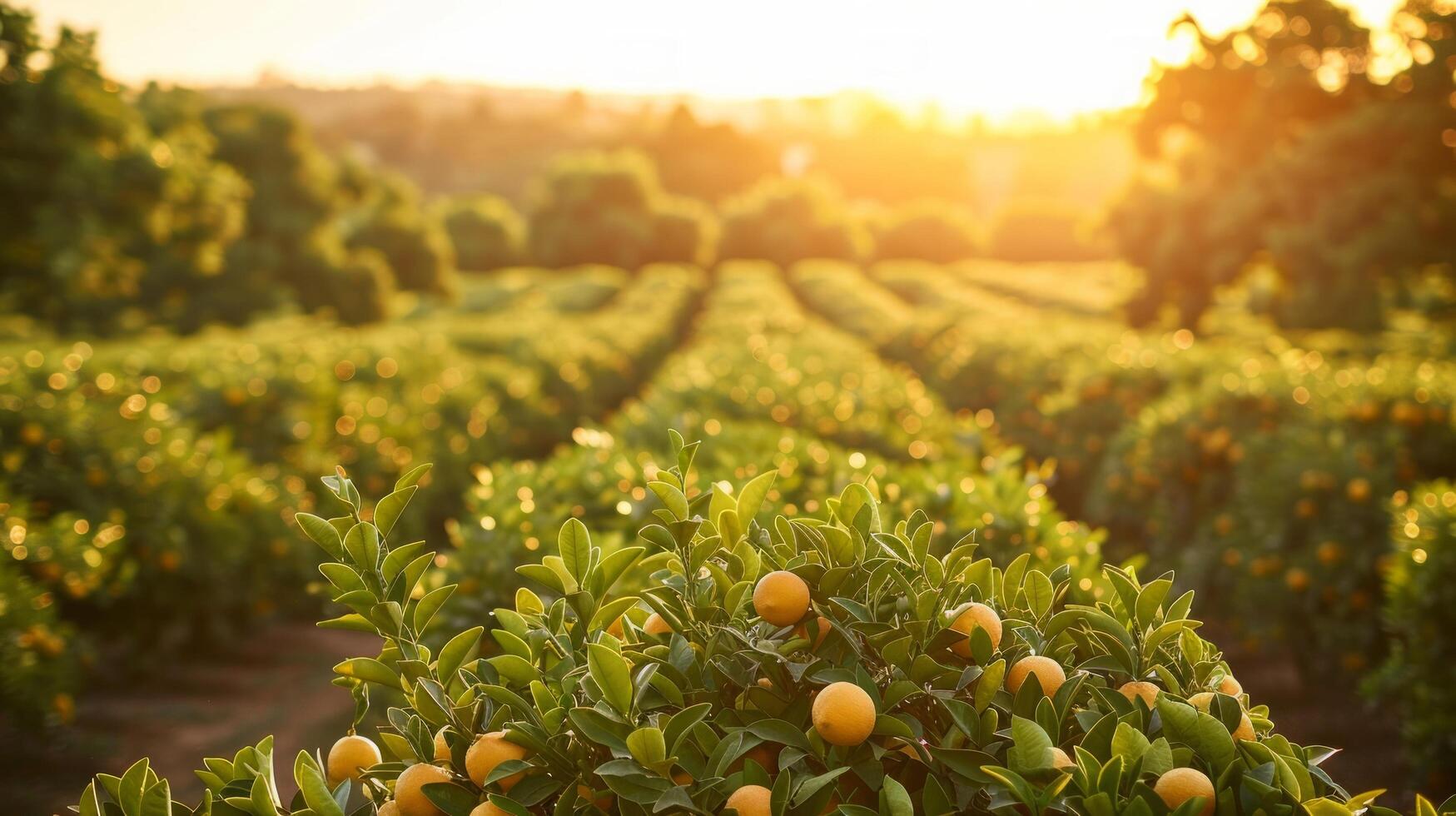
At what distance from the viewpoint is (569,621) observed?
4.99 feet

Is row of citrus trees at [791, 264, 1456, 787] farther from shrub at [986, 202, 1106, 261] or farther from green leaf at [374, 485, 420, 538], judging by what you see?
shrub at [986, 202, 1106, 261]

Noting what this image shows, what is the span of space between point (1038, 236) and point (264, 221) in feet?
171

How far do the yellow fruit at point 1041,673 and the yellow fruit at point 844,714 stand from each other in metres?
0.28

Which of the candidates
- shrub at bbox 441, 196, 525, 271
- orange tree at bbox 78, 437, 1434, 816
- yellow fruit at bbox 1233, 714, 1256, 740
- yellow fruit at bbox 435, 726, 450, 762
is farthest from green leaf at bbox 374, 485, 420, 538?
shrub at bbox 441, 196, 525, 271

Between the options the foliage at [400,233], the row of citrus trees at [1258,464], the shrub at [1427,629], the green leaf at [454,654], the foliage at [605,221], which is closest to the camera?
the green leaf at [454,654]

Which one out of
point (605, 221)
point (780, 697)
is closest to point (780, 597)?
point (780, 697)

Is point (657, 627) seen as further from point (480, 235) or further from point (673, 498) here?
point (480, 235)

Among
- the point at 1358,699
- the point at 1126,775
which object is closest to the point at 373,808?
the point at 1126,775

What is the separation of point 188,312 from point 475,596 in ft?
83.4

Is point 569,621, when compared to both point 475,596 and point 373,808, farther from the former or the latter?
point 475,596

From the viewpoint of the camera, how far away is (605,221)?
2024 inches

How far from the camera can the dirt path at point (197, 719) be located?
459 centimetres

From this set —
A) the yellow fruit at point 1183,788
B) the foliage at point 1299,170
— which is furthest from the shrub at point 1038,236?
the yellow fruit at point 1183,788

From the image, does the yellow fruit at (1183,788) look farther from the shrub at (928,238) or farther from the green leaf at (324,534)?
the shrub at (928,238)
